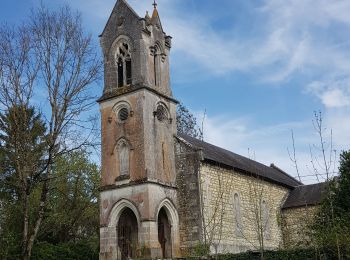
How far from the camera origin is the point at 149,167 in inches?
977

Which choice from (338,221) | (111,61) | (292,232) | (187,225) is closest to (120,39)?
(111,61)

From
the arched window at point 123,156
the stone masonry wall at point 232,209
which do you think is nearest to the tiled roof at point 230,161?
the stone masonry wall at point 232,209

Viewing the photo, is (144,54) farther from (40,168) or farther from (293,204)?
(293,204)

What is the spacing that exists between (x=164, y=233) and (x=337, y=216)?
9.32 meters

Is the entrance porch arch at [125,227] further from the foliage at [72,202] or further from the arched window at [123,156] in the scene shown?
the foliage at [72,202]

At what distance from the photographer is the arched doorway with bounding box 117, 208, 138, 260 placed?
83.4 feet

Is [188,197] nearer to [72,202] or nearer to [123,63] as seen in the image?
[123,63]

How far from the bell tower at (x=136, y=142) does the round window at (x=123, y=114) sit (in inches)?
2.4

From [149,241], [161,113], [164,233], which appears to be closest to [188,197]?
[164,233]

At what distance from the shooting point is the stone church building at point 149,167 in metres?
24.8

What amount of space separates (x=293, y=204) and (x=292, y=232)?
216cm

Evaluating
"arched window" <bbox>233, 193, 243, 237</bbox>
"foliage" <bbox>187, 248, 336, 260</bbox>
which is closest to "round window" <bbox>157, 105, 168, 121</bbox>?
"arched window" <bbox>233, 193, 243, 237</bbox>

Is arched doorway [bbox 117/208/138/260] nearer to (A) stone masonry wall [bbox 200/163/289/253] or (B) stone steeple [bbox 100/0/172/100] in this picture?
(A) stone masonry wall [bbox 200/163/289/253]

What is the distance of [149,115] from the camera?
25844 millimetres
